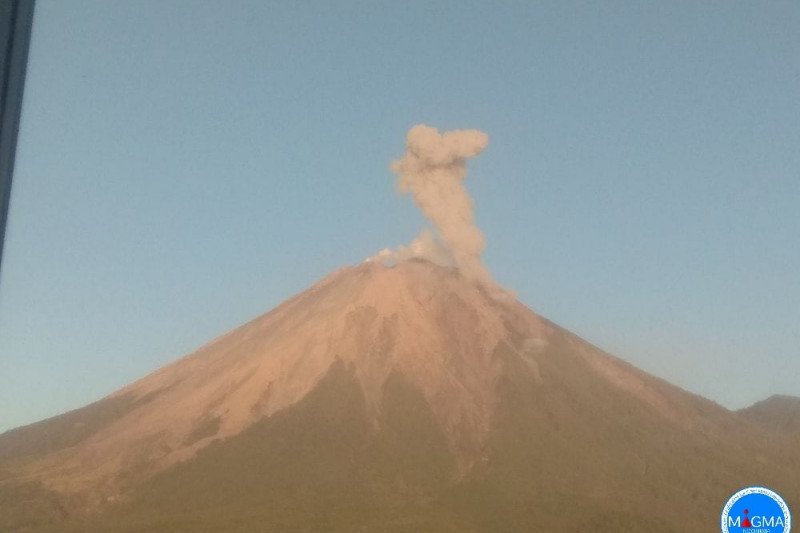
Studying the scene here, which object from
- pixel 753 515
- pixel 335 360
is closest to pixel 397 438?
pixel 335 360

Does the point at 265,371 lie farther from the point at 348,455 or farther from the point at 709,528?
the point at 709,528

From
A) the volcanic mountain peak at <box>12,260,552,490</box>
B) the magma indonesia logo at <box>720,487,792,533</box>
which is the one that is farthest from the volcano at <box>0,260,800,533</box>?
the magma indonesia logo at <box>720,487,792,533</box>

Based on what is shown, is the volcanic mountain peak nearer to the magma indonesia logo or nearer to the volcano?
the volcano

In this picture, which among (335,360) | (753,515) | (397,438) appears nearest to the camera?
(753,515)

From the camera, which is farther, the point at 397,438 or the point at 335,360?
the point at 335,360

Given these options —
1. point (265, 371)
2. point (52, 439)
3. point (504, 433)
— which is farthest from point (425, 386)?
point (52, 439)

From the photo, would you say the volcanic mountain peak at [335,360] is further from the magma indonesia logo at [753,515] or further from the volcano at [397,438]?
the magma indonesia logo at [753,515]

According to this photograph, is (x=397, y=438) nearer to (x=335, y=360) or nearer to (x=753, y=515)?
(x=335, y=360)
